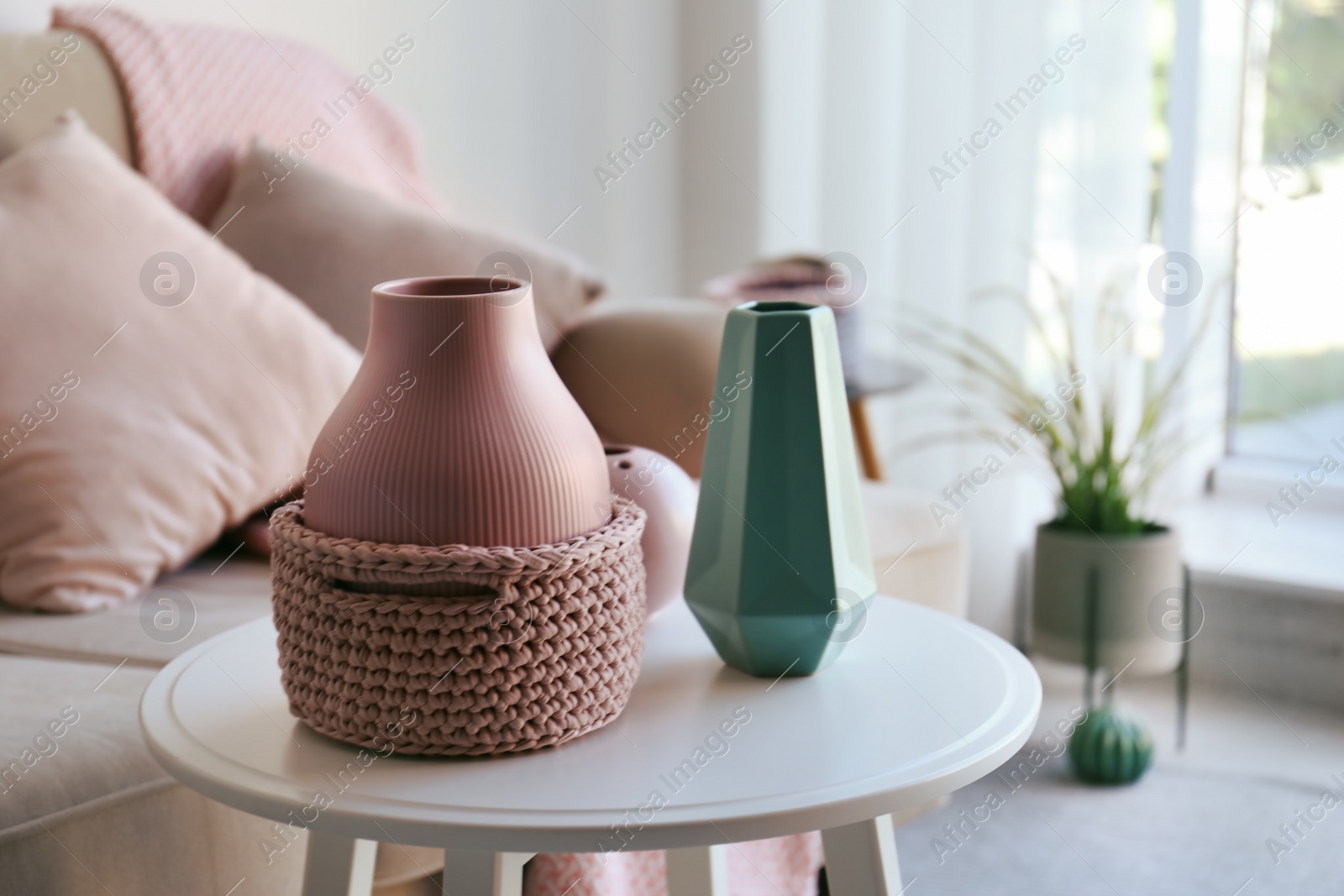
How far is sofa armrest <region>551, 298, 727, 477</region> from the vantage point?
49.0 inches

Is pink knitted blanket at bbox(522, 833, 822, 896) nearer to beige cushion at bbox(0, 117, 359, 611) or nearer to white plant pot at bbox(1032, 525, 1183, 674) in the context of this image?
beige cushion at bbox(0, 117, 359, 611)

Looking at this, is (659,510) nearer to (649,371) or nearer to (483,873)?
(483,873)

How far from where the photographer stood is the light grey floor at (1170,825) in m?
1.35

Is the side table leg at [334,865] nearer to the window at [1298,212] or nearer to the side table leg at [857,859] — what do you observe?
the side table leg at [857,859]

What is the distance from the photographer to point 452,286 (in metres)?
0.65

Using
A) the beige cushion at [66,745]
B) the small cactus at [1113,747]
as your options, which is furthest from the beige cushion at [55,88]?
the small cactus at [1113,747]

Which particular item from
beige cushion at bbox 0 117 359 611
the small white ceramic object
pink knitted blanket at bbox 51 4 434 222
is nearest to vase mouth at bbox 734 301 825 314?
the small white ceramic object

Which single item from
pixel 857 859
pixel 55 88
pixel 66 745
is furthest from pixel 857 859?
pixel 55 88

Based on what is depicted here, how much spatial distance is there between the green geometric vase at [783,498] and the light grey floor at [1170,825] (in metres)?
0.81

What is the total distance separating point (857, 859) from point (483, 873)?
21 cm

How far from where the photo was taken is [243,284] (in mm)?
1172

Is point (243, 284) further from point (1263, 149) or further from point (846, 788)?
point (1263, 149)

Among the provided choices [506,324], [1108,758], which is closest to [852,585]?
[506,324]

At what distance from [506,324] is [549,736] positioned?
0.67 ft
